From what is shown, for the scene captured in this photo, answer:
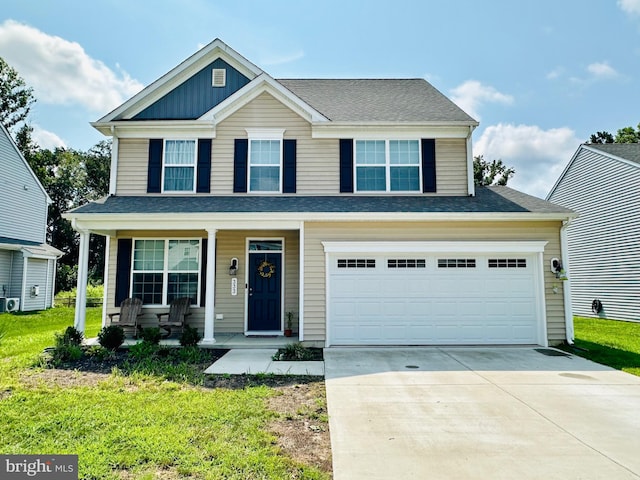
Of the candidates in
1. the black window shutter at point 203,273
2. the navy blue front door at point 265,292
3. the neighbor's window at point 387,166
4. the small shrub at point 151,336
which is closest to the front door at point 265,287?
the navy blue front door at point 265,292

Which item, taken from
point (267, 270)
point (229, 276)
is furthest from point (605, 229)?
point (229, 276)

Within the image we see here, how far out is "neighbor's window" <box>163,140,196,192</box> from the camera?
34.5 ft

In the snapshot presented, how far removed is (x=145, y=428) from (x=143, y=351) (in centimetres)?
410

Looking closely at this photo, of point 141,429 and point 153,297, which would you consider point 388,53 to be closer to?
point 153,297

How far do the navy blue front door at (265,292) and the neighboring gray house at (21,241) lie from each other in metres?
13.0

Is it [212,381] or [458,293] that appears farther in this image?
[458,293]

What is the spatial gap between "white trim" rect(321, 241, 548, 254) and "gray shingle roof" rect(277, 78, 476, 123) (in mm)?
3567

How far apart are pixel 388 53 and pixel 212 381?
35.3ft

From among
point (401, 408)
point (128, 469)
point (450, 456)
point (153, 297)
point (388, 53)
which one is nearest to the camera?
point (128, 469)

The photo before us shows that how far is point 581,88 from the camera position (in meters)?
13.6

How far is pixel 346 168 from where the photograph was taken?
10.4 m

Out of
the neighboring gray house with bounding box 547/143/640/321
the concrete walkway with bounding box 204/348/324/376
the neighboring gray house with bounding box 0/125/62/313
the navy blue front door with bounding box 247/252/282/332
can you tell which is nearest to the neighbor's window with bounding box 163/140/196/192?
the navy blue front door with bounding box 247/252/282/332

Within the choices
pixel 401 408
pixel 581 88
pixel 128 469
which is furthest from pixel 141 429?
pixel 581 88

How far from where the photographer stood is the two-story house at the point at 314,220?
8.88 m
